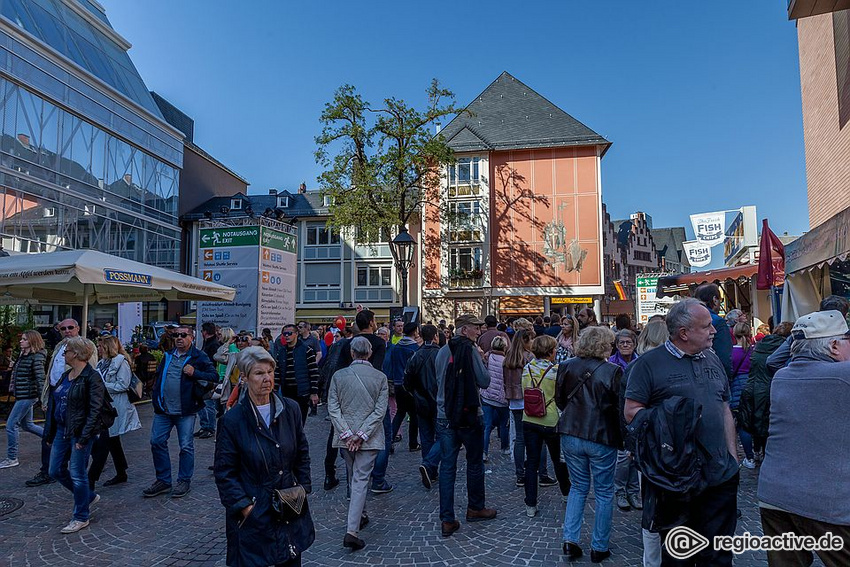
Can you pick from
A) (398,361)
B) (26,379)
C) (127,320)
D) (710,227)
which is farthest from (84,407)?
(710,227)

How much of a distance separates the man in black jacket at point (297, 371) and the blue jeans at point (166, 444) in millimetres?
1351

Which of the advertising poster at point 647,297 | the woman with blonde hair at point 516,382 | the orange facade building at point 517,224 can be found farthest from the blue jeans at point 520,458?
the orange facade building at point 517,224

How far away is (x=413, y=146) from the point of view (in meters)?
27.0

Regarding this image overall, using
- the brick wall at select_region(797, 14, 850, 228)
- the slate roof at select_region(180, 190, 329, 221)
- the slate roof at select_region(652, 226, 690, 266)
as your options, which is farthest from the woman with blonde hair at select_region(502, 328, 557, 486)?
the slate roof at select_region(652, 226, 690, 266)

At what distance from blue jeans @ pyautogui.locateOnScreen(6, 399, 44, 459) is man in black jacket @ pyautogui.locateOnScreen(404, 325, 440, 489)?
15.9ft

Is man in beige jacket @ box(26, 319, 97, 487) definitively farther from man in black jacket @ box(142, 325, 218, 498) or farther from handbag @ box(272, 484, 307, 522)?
handbag @ box(272, 484, 307, 522)

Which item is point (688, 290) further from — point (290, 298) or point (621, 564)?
point (621, 564)

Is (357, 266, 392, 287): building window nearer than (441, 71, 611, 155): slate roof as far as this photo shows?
No

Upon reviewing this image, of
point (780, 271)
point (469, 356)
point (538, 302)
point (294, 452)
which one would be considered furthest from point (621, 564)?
point (538, 302)

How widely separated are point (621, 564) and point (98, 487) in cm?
573

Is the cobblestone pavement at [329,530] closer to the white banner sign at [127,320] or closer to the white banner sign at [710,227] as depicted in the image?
the white banner sign at [127,320]

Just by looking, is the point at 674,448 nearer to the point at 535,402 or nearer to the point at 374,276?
the point at 535,402

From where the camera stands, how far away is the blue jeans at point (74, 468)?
502 cm

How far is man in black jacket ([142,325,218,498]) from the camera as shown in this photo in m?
6.10
